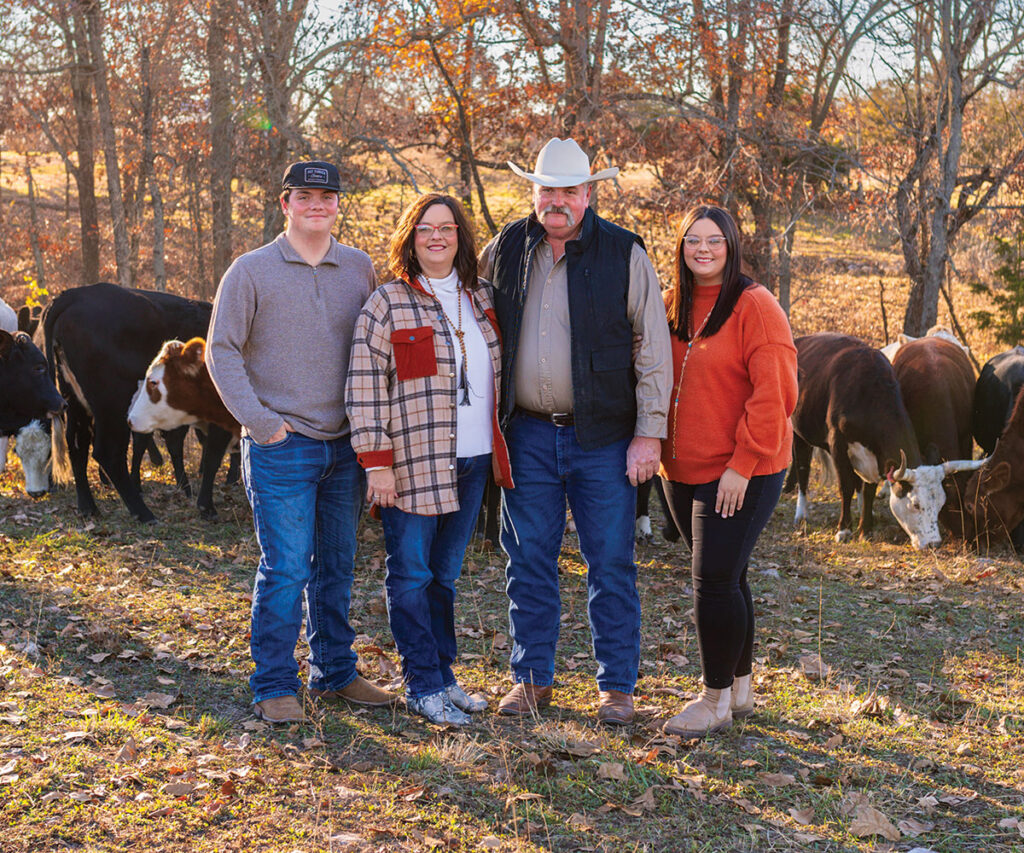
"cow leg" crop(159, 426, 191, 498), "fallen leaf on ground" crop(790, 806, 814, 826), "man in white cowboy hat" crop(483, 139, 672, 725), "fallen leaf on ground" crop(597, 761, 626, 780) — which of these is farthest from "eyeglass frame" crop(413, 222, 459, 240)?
"cow leg" crop(159, 426, 191, 498)

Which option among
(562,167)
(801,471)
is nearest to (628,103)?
(801,471)

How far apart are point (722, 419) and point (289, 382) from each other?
2.03 meters

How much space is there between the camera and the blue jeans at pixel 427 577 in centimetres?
463

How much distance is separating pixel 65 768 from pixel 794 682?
3.92 metres

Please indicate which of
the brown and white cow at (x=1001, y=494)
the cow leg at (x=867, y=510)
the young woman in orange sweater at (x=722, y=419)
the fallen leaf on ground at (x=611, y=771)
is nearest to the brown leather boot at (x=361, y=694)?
the fallen leaf on ground at (x=611, y=771)

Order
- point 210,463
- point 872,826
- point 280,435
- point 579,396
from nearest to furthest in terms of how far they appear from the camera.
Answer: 1. point 872,826
2. point 280,435
3. point 579,396
4. point 210,463

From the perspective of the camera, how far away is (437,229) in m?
4.48

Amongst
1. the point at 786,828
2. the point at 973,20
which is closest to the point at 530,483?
the point at 786,828

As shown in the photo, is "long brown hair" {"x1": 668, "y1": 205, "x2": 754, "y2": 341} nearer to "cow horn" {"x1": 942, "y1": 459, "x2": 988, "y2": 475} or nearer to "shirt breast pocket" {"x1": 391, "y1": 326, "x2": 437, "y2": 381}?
"shirt breast pocket" {"x1": 391, "y1": 326, "x2": 437, "y2": 381}

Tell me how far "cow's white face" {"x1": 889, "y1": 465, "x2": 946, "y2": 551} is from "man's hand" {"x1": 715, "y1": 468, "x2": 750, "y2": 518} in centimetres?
565

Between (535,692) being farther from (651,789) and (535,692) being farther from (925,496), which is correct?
(925,496)

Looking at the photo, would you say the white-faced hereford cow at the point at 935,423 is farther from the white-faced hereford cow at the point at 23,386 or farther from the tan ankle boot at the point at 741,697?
the white-faced hereford cow at the point at 23,386

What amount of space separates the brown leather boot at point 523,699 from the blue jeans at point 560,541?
0.13 feet

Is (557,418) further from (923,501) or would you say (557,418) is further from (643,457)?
(923,501)
